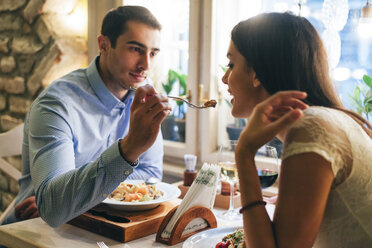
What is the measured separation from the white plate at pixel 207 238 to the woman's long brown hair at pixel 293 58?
435 millimetres

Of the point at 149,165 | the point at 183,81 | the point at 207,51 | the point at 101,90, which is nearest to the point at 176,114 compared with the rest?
the point at 183,81

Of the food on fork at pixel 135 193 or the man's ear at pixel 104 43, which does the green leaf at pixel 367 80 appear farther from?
the man's ear at pixel 104 43

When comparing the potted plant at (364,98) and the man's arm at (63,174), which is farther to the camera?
the potted plant at (364,98)

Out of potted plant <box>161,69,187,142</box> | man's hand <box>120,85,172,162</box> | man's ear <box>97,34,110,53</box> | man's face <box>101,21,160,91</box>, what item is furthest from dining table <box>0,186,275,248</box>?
potted plant <box>161,69,187,142</box>

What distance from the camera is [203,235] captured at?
115cm

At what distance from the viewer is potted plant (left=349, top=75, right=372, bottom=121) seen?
1715 mm

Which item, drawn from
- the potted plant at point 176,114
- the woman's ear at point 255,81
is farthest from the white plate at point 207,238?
the potted plant at point 176,114

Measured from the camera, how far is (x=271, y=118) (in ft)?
3.00

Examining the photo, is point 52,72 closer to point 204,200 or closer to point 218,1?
point 218,1

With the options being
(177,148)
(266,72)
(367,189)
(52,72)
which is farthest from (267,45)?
(52,72)

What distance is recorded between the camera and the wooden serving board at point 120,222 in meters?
1.18

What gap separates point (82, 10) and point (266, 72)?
208 cm

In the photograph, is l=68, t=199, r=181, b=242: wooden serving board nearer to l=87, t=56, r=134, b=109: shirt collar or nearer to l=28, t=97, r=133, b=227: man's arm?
l=28, t=97, r=133, b=227: man's arm

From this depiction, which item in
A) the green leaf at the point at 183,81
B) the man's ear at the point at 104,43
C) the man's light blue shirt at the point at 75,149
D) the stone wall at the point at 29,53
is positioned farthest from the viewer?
the stone wall at the point at 29,53
